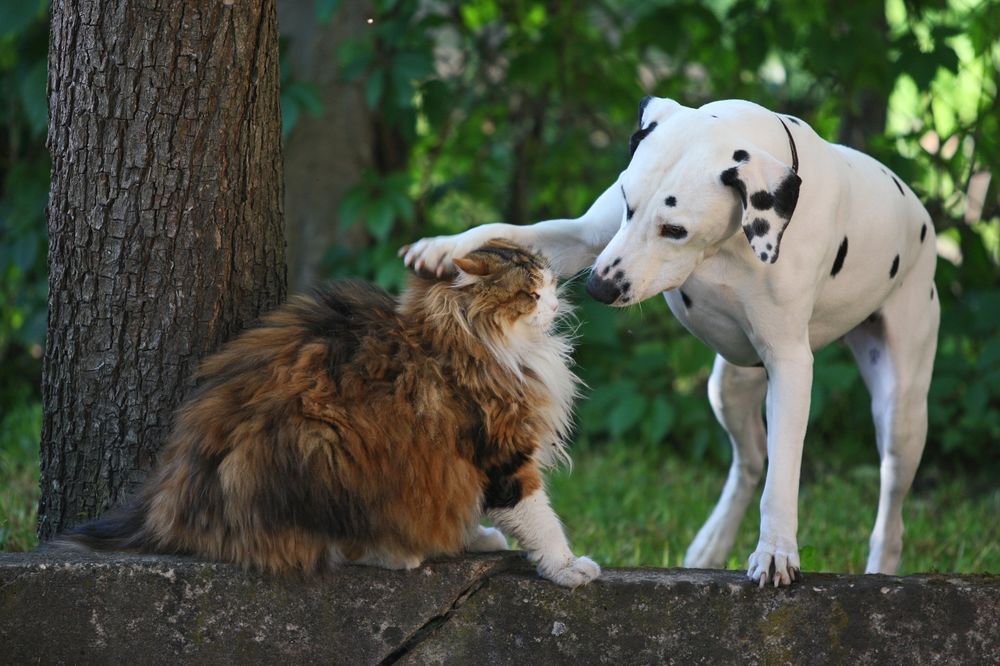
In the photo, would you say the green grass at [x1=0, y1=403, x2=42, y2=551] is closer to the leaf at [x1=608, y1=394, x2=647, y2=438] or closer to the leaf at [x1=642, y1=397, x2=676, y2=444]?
the leaf at [x1=608, y1=394, x2=647, y2=438]

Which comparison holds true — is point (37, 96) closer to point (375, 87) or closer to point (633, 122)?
point (375, 87)

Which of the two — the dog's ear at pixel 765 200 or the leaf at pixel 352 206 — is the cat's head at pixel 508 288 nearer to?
the dog's ear at pixel 765 200

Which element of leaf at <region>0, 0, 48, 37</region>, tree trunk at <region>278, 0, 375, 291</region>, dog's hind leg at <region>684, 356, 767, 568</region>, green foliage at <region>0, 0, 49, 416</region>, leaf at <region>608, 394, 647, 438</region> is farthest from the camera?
tree trunk at <region>278, 0, 375, 291</region>

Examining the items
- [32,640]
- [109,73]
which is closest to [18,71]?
[109,73]

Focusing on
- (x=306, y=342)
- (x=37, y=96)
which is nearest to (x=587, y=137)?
(x=37, y=96)

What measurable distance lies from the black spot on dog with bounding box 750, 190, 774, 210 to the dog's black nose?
41cm

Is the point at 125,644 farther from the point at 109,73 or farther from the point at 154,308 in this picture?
the point at 109,73

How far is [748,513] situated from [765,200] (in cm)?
284

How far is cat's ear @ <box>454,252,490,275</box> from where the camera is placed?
2920 mm

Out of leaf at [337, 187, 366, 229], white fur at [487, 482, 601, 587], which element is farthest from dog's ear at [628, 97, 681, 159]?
leaf at [337, 187, 366, 229]

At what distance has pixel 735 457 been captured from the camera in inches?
165

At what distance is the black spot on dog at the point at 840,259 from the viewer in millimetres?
3318

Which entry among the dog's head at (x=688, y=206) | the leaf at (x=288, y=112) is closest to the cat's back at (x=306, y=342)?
the dog's head at (x=688, y=206)

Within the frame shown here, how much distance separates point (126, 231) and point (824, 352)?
4115 mm
